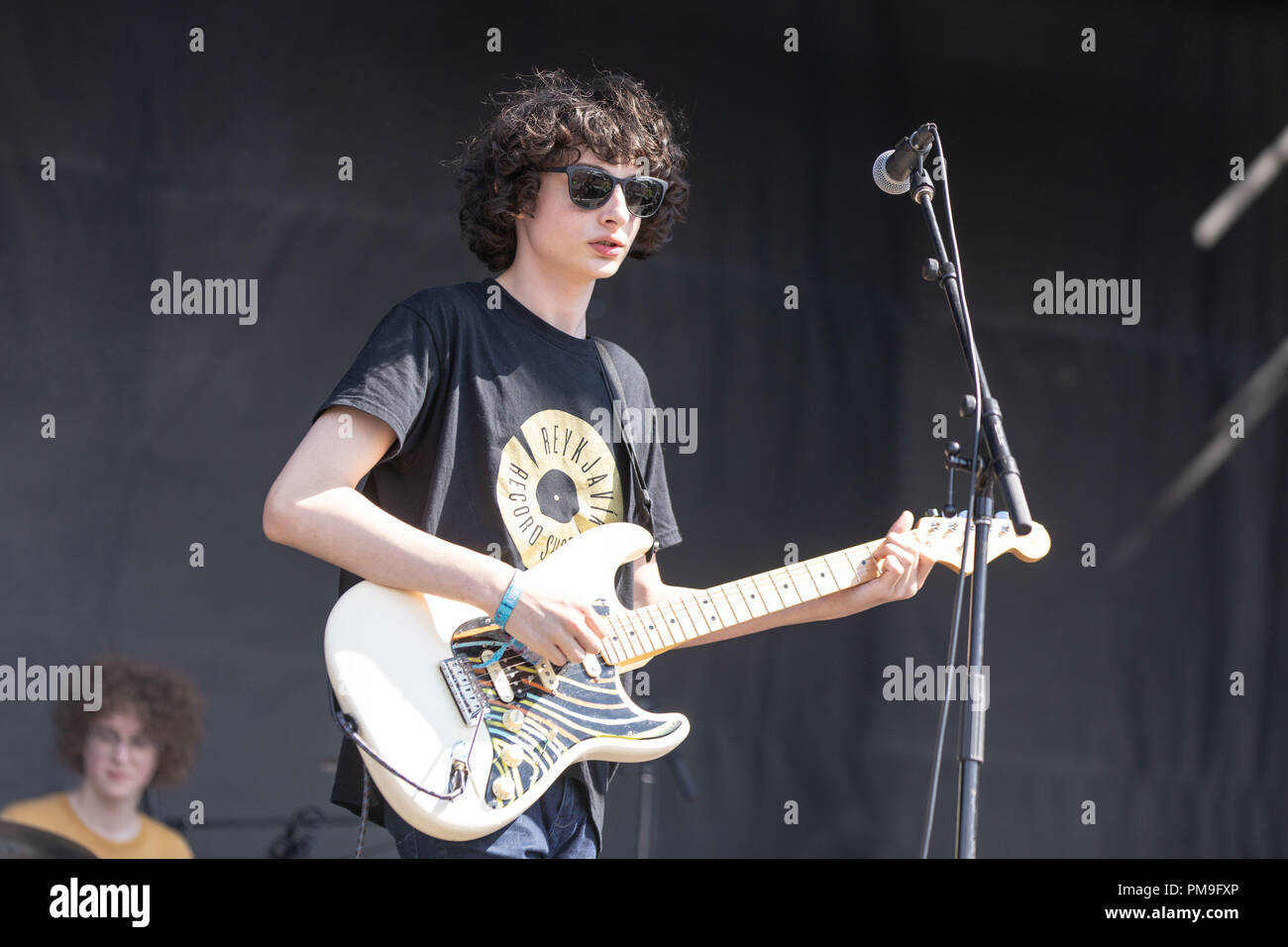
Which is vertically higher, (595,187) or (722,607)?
(595,187)

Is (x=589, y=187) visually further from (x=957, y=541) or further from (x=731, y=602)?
(x=957, y=541)

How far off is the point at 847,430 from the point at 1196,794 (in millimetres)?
1769

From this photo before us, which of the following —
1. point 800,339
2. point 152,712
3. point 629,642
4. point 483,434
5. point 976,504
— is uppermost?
point 800,339

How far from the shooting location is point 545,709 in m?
2.33

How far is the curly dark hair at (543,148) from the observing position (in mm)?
2729

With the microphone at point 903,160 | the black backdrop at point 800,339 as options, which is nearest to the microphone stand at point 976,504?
the microphone at point 903,160

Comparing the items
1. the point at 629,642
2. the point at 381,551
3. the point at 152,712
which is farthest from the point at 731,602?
the point at 152,712

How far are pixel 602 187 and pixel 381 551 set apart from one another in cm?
95

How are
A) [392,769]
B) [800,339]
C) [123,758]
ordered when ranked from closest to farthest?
[392,769], [123,758], [800,339]

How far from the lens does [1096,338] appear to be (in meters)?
4.57

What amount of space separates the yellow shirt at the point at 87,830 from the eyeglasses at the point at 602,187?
2260mm

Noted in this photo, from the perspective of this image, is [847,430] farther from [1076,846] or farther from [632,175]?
[632,175]

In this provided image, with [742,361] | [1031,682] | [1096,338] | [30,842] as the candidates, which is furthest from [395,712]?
[1096,338]

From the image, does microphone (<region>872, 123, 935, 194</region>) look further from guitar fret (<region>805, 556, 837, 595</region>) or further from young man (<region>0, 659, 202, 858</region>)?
young man (<region>0, 659, 202, 858</region>)
